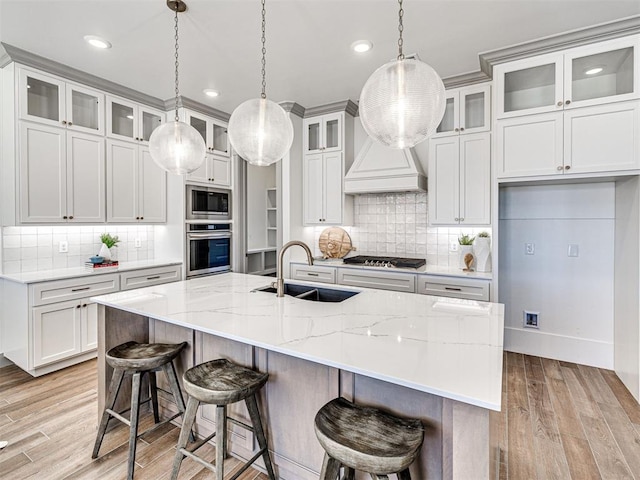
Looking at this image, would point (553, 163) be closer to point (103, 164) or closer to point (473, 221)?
point (473, 221)

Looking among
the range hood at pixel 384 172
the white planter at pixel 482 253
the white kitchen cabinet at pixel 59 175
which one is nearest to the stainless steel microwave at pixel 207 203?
the white kitchen cabinet at pixel 59 175

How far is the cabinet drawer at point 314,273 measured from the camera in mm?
3898

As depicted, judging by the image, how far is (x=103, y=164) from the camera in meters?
3.44

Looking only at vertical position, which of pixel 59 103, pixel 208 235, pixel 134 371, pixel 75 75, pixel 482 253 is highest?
pixel 75 75

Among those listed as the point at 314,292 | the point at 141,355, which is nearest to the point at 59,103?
the point at 141,355

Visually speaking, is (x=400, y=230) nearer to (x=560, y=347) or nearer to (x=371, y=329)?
(x=560, y=347)

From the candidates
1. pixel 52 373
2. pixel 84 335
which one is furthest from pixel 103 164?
pixel 52 373

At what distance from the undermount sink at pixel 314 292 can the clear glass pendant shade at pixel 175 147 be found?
1.01 metres

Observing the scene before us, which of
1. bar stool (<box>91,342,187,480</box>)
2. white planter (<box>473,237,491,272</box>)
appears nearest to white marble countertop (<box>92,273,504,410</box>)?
bar stool (<box>91,342,187,480</box>)

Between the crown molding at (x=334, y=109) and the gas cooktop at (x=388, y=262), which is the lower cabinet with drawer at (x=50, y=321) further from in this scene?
the crown molding at (x=334, y=109)

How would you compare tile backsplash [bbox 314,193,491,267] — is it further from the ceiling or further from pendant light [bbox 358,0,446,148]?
pendant light [bbox 358,0,446,148]

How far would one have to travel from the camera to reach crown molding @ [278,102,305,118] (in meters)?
4.03

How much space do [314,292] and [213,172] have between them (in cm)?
258

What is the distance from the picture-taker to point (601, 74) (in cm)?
261
